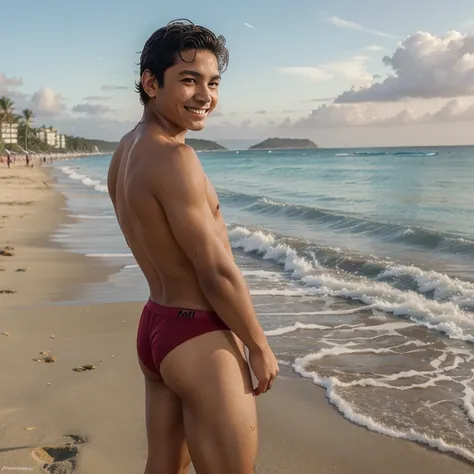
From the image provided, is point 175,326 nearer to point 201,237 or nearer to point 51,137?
point 201,237

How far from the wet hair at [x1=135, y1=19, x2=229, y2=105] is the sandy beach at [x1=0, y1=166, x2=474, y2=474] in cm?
240

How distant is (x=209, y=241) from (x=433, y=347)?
482 centimetres

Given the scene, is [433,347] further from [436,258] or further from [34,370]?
[436,258]

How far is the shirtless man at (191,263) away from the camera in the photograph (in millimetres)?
1882

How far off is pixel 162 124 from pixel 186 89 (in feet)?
0.45

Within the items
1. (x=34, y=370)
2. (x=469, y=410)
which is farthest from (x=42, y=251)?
(x=469, y=410)

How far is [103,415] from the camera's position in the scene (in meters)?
4.21

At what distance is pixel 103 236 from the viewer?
14.5 m

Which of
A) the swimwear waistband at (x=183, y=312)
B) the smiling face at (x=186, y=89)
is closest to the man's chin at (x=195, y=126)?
the smiling face at (x=186, y=89)

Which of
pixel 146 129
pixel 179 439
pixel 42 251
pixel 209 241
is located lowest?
pixel 42 251

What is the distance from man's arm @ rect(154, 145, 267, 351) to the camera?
1.85 meters

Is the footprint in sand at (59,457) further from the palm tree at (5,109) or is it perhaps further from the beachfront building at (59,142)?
the beachfront building at (59,142)

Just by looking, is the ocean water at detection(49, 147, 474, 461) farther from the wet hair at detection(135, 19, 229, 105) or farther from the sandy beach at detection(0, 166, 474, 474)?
the wet hair at detection(135, 19, 229, 105)

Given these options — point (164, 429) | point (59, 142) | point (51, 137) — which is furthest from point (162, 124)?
point (59, 142)
